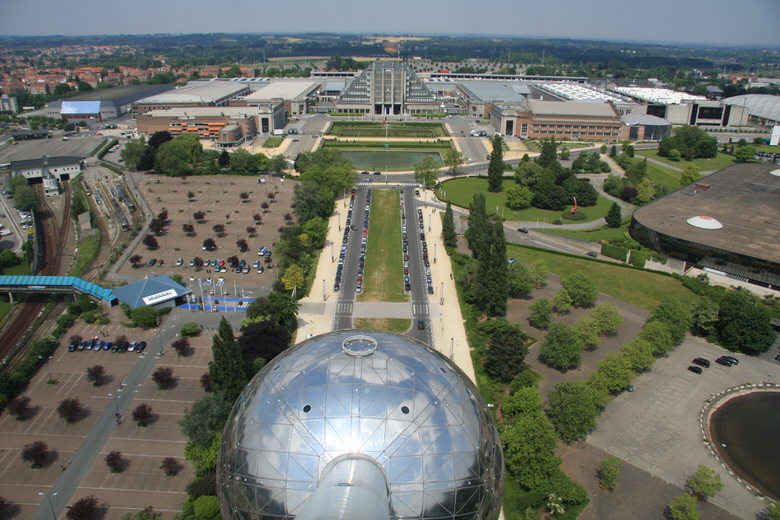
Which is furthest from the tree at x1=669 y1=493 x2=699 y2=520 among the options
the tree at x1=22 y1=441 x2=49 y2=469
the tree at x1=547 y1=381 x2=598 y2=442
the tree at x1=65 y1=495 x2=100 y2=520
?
the tree at x1=22 y1=441 x2=49 y2=469

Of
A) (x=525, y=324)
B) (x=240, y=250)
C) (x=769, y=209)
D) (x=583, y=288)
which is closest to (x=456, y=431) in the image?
(x=525, y=324)

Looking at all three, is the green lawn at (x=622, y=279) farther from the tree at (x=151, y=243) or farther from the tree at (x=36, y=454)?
the tree at (x=36, y=454)

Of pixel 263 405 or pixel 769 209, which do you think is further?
pixel 769 209

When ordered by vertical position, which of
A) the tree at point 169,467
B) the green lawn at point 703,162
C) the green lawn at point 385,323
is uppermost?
the green lawn at point 703,162

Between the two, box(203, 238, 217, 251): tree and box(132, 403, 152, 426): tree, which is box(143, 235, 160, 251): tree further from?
box(132, 403, 152, 426): tree

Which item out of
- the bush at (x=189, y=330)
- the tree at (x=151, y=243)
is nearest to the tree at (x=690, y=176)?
the bush at (x=189, y=330)

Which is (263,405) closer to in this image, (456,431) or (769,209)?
(456,431)
